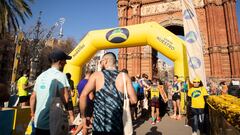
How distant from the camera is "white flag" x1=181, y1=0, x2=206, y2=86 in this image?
21.7 feet

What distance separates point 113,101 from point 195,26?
6041mm

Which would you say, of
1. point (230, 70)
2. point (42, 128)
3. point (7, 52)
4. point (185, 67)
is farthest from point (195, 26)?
point (7, 52)

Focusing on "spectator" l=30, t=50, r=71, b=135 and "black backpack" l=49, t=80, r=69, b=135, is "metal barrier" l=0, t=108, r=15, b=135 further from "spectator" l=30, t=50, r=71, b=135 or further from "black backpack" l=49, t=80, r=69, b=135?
"black backpack" l=49, t=80, r=69, b=135

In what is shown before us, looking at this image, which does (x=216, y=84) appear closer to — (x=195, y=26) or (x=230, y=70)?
(x=230, y=70)

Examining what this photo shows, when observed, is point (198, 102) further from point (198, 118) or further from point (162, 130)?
point (162, 130)

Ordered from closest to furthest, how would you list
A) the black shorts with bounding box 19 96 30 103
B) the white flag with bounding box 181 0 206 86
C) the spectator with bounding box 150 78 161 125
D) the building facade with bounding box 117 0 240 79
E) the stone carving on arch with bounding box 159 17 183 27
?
the white flag with bounding box 181 0 206 86 < the black shorts with bounding box 19 96 30 103 < the spectator with bounding box 150 78 161 125 < the building facade with bounding box 117 0 240 79 < the stone carving on arch with bounding box 159 17 183 27

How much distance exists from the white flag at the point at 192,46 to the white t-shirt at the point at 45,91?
16.8ft

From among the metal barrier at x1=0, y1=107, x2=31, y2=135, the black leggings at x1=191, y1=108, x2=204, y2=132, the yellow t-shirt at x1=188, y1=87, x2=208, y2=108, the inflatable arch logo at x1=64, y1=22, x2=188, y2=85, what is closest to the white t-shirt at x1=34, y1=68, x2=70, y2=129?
the metal barrier at x1=0, y1=107, x2=31, y2=135

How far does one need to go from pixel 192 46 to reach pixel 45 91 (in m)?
5.76

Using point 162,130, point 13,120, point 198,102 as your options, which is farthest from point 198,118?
point 13,120

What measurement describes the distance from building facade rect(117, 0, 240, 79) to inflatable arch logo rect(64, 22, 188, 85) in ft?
34.9

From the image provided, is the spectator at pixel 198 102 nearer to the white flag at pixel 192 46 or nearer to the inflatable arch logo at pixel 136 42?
the white flag at pixel 192 46

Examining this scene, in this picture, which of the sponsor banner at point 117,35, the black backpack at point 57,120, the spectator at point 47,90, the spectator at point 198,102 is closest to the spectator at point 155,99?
the spectator at point 198,102

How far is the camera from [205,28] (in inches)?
783
